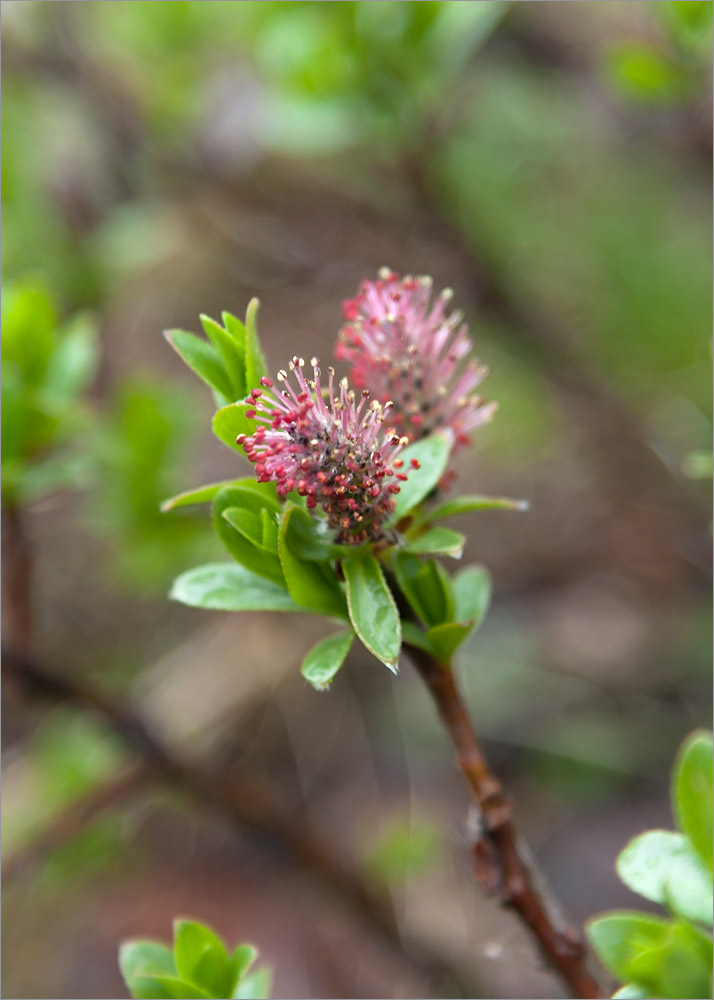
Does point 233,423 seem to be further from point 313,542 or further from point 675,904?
point 675,904

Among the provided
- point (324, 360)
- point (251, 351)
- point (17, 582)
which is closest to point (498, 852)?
point (251, 351)

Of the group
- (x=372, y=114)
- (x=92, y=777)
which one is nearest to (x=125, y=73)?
(x=372, y=114)

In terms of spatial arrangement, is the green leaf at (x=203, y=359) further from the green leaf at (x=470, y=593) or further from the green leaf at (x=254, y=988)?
the green leaf at (x=254, y=988)

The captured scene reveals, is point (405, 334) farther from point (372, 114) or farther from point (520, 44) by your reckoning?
point (520, 44)

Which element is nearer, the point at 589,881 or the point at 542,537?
the point at 589,881

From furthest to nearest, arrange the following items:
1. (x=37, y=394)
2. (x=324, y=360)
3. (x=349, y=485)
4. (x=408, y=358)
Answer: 1. (x=324, y=360)
2. (x=37, y=394)
3. (x=408, y=358)
4. (x=349, y=485)

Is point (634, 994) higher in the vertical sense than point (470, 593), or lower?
lower

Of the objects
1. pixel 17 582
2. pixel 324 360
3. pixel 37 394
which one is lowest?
pixel 17 582
